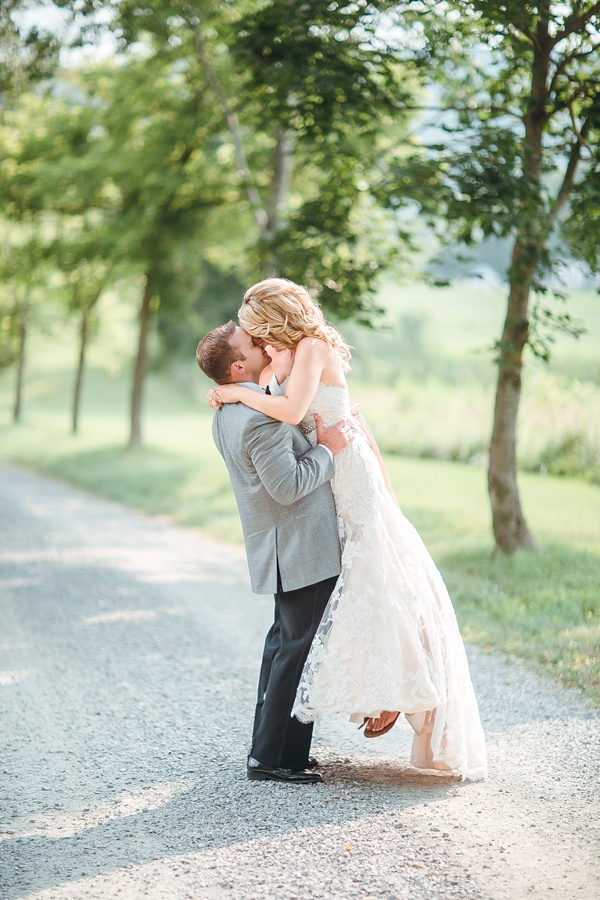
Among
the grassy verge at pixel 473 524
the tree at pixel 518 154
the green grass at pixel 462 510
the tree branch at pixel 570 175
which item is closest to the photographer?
the grassy verge at pixel 473 524

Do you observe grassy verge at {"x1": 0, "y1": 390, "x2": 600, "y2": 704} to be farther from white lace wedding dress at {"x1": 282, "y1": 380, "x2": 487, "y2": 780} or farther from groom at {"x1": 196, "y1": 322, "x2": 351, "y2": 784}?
groom at {"x1": 196, "y1": 322, "x2": 351, "y2": 784}

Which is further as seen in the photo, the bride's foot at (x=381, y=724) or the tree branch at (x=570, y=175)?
the tree branch at (x=570, y=175)

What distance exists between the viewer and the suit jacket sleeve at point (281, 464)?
359cm

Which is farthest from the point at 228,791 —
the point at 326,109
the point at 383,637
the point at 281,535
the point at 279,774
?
the point at 326,109

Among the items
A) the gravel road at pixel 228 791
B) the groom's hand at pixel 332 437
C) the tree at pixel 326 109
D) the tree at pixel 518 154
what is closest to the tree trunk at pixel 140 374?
the tree at pixel 326 109

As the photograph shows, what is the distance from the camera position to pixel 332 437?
3793 mm

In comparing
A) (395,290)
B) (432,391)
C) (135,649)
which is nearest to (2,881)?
(135,649)

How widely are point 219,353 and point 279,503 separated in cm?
72

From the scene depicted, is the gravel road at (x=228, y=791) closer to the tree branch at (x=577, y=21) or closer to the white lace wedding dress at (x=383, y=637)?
the white lace wedding dress at (x=383, y=637)

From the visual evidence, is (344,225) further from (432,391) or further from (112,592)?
(432,391)

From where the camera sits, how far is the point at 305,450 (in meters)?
3.78

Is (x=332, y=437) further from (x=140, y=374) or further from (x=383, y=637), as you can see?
(x=140, y=374)

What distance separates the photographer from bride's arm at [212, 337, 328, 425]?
363 cm

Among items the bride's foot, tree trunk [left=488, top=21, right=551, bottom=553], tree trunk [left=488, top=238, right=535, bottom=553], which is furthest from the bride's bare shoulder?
tree trunk [left=488, top=238, right=535, bottom=553]
